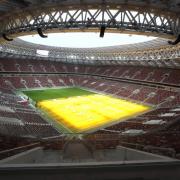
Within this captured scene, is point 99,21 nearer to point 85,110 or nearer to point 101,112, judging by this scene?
point 101,112

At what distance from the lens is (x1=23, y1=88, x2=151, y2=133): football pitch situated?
27.5m

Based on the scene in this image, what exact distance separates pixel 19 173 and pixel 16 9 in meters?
14.5

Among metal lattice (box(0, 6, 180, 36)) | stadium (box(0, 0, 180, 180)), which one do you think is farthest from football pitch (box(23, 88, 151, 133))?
metal lattice (box(0, 6, 180, 36))

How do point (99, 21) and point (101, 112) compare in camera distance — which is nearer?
point (99, 21)

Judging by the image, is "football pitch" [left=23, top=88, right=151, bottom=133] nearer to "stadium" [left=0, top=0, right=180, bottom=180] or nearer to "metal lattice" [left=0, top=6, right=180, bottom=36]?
"stadium" [left=0, top=0, right=180, bottom=180]

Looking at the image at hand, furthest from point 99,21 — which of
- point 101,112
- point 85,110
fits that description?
point 85,110

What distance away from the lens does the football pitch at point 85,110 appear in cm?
2751

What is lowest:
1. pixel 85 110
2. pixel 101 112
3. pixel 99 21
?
pixel 101 112

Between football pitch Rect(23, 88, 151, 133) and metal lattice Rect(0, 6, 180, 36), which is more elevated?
metal lattice Rect(0, 6, 180, 36)

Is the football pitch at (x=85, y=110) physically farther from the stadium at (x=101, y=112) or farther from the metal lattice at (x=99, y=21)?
the metal lattice at (x=99, y=21)

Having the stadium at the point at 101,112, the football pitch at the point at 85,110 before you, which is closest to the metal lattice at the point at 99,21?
the stadium at the point at 101,112

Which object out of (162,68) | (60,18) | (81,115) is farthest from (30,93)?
(60,18)

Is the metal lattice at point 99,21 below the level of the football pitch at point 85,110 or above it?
above

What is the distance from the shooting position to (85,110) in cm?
3456
